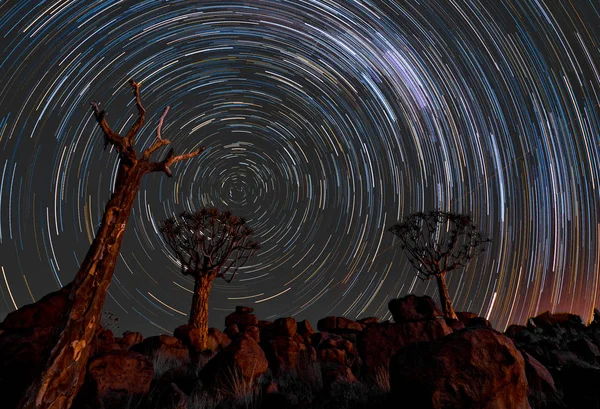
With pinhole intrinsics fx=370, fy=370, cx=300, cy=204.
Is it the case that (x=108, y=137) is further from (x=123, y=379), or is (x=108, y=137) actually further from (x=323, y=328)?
(x=323, y=328)

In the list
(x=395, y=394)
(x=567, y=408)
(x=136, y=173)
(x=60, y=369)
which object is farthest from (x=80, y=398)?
(x=567, y=408)

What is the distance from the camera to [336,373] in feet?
21.9

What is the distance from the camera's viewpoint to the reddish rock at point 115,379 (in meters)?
5.98

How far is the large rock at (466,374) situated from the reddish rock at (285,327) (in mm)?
14516

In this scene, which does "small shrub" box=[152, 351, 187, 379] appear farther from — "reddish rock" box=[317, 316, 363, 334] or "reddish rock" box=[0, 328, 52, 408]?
"reddish rock" box=[317, 316, 363, 334]

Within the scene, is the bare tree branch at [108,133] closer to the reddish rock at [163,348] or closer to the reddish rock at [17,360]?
the reddish rock at [17,360]

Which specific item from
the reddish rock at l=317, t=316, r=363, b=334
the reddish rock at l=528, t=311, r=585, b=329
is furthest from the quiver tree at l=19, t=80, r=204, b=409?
the reddish rock at l=528, t=311, r=585, b=329

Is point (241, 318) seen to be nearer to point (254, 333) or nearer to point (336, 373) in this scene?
point (254, 333)

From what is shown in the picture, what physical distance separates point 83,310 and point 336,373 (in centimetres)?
429

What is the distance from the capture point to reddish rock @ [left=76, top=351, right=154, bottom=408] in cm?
598

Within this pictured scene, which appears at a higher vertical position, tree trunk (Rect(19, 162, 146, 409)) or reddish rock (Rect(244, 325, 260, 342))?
tree trunk (Rect(19, 162, 146, 409))

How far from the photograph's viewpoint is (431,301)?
52.9 ft

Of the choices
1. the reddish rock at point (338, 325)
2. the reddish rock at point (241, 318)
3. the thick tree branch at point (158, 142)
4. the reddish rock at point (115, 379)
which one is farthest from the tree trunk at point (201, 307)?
the thick tree branch at point (158, 142)

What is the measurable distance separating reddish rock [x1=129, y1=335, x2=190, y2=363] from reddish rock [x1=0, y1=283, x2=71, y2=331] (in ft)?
8.02
